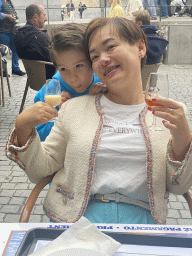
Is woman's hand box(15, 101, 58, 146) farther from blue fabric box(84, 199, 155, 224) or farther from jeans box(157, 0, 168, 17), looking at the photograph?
jeans box(157, 0, 168, 17)

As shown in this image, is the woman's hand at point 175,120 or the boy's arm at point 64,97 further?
the boy's arm at point 64,97

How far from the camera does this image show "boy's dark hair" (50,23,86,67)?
1.96m

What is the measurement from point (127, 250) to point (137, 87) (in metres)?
1.02

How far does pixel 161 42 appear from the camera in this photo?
4.83 metres

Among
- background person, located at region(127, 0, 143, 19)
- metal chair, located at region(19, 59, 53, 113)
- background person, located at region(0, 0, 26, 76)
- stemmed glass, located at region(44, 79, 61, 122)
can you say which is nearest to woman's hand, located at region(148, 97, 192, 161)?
stemmed glass, located at region(44, 79, 61, 122)

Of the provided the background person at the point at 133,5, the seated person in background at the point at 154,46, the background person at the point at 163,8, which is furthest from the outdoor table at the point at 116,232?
the background person at the point at 163,8

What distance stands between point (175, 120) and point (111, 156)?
424 mm

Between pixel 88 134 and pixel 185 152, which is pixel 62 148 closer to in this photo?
pixel 88 134

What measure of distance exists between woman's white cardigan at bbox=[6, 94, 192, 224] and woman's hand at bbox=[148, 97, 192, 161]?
83 millimetres

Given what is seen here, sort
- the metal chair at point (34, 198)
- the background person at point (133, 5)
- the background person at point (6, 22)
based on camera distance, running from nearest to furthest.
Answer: the metal chair at point (34, 198)
the background person at point (6, 22)
the background person at point (133, 5)

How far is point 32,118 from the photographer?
54.2 inches

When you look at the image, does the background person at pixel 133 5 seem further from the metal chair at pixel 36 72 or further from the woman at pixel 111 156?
the woman at pixel 111 156

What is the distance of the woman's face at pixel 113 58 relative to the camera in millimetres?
1617

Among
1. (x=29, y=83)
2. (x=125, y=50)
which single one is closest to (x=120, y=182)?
(x=125, y=50)
